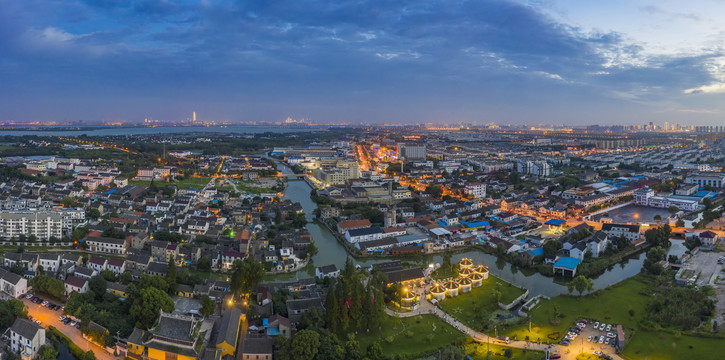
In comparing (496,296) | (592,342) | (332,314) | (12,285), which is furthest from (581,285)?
(12,285)

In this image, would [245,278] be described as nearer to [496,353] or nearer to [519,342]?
[496,353]

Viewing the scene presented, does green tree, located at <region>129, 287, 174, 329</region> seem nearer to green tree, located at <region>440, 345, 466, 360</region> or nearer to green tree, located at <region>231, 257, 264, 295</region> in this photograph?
green tree, located at <region>231, 257, 264, 295</region>

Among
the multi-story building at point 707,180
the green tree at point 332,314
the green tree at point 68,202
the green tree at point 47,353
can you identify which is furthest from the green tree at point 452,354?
the multi-story building at point 707,180

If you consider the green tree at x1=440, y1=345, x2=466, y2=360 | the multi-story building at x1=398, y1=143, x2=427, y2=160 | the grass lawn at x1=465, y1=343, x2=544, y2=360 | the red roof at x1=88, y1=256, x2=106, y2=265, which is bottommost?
the grass lawn at x1=465, y1=343, x2=544, y2=360

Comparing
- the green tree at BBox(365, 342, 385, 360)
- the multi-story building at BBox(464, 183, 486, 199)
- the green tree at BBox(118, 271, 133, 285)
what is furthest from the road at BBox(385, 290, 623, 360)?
the multi-story building at BBox(464, 183, 486, 199)

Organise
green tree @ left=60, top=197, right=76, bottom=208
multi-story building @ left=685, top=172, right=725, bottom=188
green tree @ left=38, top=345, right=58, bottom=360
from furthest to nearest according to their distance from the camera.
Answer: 1. multi-story building @ left=685, top=172, right=725, bottom=188
2. green tree @ left=60, top=197, right=76, bottom=208
3. green tree @ left=38, top=345, right=58, bottom=360

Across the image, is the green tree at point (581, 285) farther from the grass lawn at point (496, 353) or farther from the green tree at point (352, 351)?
the green tree at point (352, 351)

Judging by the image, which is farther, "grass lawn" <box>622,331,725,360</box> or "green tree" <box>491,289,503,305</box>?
"green tree" <box>491,289,503,305</box>
